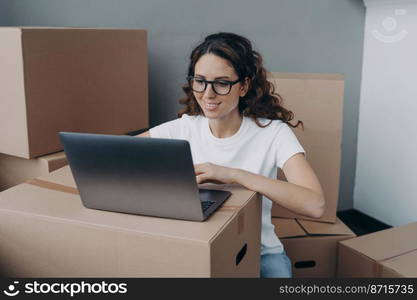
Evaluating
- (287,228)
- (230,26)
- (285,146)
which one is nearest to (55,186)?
(285,146)

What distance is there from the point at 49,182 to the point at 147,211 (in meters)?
0.32

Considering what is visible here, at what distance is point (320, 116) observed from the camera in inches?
63.2

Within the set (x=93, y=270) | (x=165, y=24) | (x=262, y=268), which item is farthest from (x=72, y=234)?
(x=165, y=24)

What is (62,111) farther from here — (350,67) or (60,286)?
(350,67)

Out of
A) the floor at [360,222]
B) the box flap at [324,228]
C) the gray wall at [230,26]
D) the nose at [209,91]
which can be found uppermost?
the gray wall at [230,26]

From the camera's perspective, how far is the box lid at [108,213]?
0.81m

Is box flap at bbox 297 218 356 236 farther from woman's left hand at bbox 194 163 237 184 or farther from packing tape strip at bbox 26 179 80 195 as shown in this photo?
packing tape strip at bbox 26 179 80 195

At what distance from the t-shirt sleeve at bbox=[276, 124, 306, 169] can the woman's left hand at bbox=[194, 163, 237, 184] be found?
0.72ft

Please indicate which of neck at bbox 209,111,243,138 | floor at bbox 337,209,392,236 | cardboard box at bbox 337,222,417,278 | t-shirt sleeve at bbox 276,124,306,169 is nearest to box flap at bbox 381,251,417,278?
cardboard box at bbox 337,222,417,278

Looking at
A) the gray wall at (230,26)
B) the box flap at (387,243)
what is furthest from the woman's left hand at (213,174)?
the gray wall at (230,26)

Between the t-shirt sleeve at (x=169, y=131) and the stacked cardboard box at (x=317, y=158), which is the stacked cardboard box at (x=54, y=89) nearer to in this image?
the t-shirt sleeve at (x=169, y=131)

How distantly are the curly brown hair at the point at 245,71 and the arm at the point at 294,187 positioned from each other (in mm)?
192

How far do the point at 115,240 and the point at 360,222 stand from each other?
167 centimetres

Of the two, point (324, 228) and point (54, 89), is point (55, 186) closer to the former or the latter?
point (54, 89)
